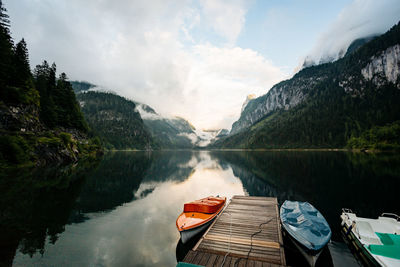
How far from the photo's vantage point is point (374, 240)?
13.7 meters

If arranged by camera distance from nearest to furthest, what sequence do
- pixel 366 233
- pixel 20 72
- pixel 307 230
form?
pixel 307 230, pixel 366 233, pixel 20 72

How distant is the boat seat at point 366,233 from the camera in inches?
539

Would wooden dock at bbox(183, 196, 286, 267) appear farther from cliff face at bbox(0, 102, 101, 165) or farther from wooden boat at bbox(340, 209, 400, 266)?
cliff face at bbox(0, 102, 101, 165)

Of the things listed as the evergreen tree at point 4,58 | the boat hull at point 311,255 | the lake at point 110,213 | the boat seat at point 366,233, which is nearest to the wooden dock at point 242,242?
the boat hull at point 311,255

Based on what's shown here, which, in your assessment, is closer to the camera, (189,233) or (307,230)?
(307,230)

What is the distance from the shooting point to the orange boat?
15.8 meters

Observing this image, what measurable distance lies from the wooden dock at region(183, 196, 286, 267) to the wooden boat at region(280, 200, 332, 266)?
3.69ft

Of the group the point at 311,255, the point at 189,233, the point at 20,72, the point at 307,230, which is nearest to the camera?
the point at 311,255

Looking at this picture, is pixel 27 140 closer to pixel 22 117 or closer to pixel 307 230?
pixel 22 117

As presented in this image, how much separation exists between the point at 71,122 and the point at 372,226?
116 metres

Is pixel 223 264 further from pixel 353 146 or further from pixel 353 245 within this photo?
pixel 353 146

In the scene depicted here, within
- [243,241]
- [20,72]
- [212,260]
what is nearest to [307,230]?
[243,241]

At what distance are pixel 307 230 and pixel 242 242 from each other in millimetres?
5565

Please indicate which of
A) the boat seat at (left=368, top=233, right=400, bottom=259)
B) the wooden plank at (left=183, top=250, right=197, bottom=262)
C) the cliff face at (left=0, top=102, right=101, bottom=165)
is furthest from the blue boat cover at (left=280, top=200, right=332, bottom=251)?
the cliff face at (left=0, top=102, right=101, bottom=165)
